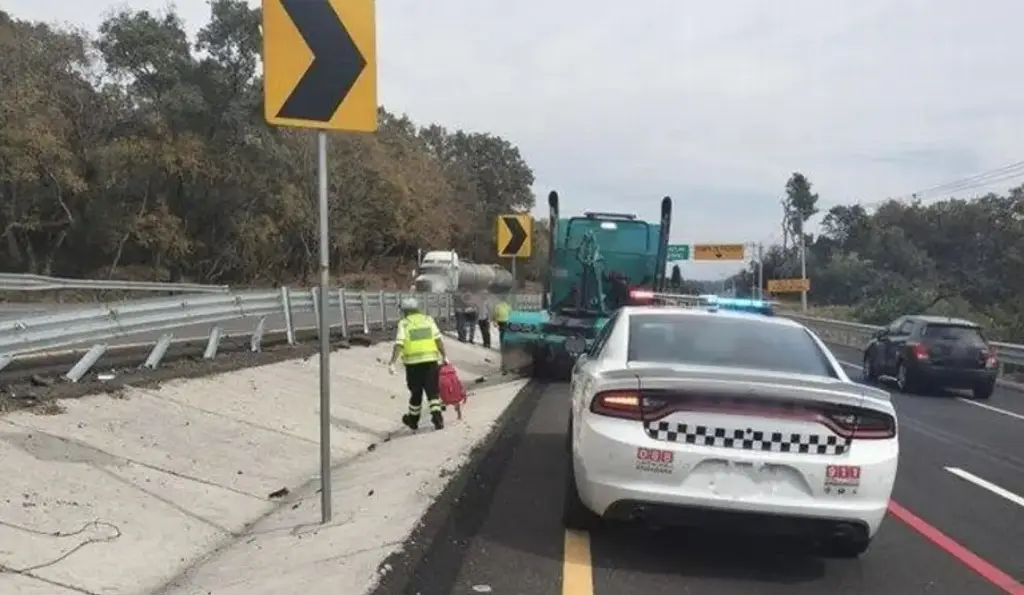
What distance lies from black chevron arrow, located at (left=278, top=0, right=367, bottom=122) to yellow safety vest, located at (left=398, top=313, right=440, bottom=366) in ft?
18.3

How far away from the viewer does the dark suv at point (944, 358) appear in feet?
66.7

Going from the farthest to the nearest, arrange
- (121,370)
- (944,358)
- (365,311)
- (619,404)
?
(365,311) < (944,358) < (121,370) < (619,404)

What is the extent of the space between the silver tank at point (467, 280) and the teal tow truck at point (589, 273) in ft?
44.8

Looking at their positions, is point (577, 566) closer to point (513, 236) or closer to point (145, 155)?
point (513, 236)

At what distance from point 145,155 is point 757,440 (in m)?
45.6

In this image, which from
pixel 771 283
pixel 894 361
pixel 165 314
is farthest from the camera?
pixel 771 283

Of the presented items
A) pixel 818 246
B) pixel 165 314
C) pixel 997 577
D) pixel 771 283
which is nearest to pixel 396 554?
pixel 997 577

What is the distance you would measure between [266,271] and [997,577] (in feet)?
193

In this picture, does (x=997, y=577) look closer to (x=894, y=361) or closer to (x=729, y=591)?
(x=729, y=591)

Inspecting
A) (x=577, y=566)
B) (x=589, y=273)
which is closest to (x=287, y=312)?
(x=589, y=273)

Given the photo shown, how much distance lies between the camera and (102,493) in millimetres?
7145

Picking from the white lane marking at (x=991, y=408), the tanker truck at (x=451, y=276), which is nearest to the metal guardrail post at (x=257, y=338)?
the white lane marking at (x=991, y=408)

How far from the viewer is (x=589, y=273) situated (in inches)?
816

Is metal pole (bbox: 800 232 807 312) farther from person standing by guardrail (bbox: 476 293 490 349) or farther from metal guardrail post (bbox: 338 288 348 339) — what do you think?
metal guardrail post (bbox: 338 288 348 339)
